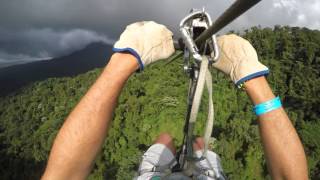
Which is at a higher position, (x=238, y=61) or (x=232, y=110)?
(x=238, y=61)

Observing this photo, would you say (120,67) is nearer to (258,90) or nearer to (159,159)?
(258,90)

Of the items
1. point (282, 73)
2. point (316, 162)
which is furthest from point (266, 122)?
point (282, 73)

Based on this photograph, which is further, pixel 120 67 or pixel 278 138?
pixel 278 138

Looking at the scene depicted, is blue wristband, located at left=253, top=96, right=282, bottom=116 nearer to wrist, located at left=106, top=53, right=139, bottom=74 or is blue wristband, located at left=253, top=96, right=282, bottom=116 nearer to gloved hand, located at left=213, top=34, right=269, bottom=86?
gloved hand, located at left=213, top=34, right=269, bottom=86

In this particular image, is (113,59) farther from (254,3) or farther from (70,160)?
(254,3)

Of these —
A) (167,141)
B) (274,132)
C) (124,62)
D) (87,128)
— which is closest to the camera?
(87,128)

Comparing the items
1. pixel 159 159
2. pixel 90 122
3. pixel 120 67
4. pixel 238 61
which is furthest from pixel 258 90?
pixel 159 159
